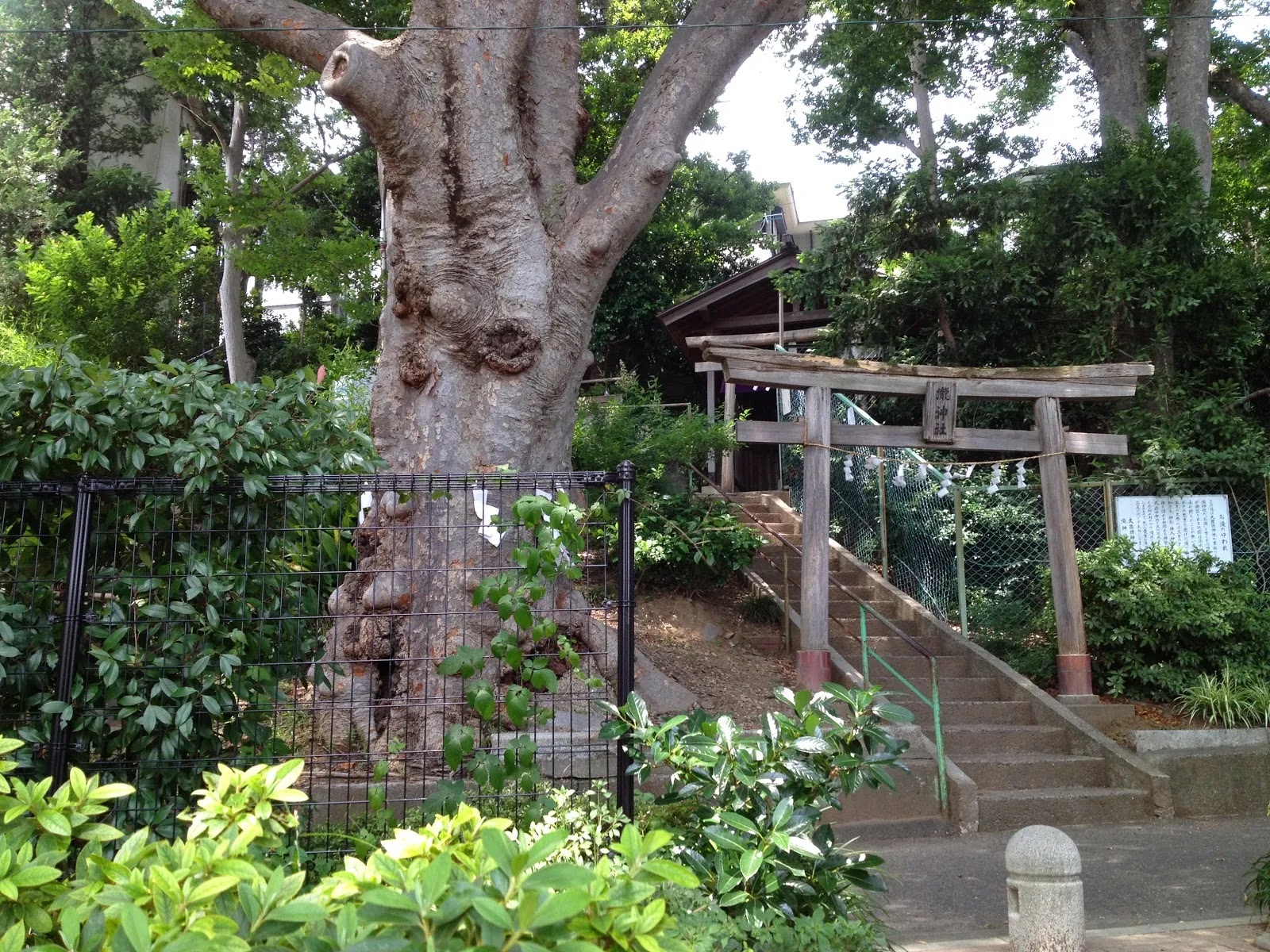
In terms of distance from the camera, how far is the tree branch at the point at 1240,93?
16516 mm

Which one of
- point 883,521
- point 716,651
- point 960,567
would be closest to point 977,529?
point 883,521

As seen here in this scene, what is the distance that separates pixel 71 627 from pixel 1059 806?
7007 mm

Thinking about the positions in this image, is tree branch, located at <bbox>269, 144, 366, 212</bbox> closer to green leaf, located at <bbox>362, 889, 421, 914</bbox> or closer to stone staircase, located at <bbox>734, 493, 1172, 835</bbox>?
stone staircase, located at <bbox>734, 493, 1172, 835</bbox>

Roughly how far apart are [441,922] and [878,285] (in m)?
13.3

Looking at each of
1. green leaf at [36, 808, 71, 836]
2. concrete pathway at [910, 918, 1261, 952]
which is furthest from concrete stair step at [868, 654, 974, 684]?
green leaf at [36, 808, 71, 836]

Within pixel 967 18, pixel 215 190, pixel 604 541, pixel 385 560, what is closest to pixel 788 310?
pixel 967 18

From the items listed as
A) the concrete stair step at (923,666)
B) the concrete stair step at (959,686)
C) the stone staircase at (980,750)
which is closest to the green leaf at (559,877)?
the stone staircase at (980,750)

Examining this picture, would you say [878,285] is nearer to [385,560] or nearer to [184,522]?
[385,560]

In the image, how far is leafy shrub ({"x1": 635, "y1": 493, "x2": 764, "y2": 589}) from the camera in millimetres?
10273

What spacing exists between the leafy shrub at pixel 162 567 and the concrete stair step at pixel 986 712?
634 cm

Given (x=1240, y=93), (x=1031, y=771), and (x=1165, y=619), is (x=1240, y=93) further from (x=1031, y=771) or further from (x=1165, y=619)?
(x=1031, y=771)

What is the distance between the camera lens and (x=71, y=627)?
3904 millimetres

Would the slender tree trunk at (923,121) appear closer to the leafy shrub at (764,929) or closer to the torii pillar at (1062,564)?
the torii pillar at (1062,564)

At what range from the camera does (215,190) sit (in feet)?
43.5
